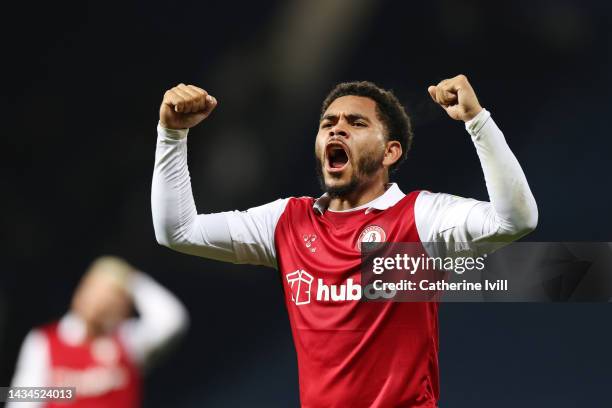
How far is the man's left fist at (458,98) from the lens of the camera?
73.5 inches

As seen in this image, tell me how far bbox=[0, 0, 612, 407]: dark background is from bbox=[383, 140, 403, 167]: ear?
1.08 metres

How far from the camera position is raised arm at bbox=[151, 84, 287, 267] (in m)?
2.07

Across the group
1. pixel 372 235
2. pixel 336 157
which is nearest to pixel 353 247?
pixel 372 235

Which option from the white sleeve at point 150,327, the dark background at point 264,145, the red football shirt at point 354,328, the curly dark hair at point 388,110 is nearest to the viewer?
the white sleeve at point 150,327

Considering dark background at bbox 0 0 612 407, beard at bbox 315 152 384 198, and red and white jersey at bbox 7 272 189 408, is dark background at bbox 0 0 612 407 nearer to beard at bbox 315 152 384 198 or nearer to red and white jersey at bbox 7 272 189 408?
beard at bbox 315 152 384 198

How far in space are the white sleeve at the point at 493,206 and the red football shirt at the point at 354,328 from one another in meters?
0.12

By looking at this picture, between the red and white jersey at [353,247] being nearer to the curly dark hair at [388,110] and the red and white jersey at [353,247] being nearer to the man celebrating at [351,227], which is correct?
the man celebrating at [351,227]

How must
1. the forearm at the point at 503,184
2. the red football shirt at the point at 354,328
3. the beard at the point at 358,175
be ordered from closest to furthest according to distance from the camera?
the forearm at the point at 503,184
the red football shirt at the point at 354,328
the beard at the point at 358,175

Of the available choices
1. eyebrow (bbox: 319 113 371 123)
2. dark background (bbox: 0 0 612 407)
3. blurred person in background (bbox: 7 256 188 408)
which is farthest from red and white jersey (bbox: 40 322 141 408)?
dark background (bbox: 0 0 612 407)

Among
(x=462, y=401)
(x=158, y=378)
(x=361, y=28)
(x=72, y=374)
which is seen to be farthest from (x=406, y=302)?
(x=361, y=28)

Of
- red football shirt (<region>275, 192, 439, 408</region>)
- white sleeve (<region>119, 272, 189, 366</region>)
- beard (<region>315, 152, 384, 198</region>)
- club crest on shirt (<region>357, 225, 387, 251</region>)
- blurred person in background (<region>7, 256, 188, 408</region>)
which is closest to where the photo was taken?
blurred person in background (<region>7, 256, 188, 408</region>)

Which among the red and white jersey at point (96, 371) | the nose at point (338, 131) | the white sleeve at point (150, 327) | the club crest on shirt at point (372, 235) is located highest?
the nose at point (338, 131)

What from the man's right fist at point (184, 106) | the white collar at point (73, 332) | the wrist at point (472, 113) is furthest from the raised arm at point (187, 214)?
the wrist at point (472, 113)

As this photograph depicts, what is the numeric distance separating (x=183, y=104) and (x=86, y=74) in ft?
6.50
